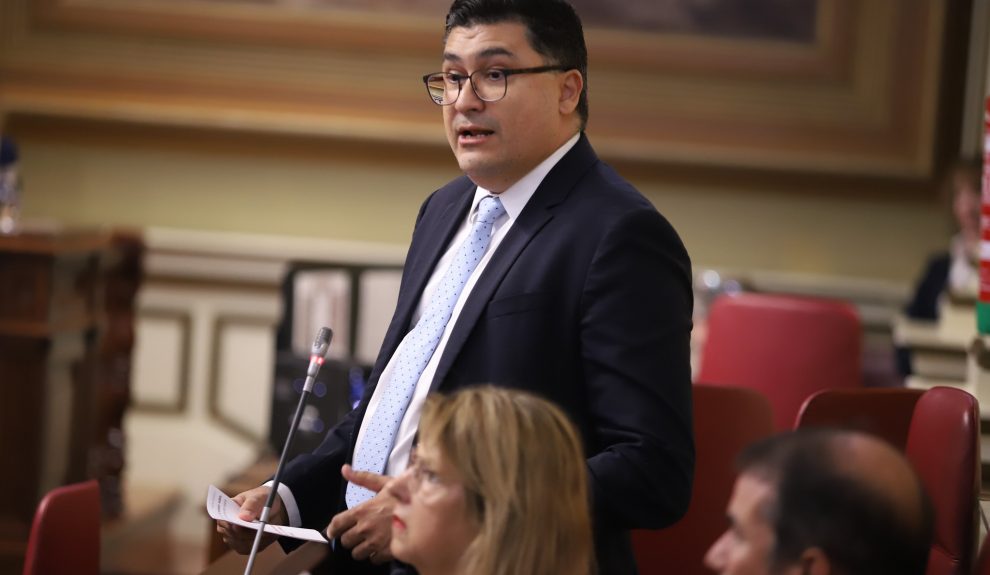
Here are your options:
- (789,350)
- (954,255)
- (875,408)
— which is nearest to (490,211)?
(875,408)

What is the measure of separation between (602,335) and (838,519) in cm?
58

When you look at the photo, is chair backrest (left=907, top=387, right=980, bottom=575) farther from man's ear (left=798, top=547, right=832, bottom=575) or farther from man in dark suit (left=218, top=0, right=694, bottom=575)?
man's ear (left=798, top=547, right=832, bottom=575)

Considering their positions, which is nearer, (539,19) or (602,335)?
(602,335)

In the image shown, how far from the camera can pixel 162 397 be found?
5.52 meters

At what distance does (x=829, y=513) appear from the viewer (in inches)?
56.2

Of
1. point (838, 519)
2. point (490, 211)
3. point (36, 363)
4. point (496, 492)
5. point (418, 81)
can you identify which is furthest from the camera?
point (418, 81)

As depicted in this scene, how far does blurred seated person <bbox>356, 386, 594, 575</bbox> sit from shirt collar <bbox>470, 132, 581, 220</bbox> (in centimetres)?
47

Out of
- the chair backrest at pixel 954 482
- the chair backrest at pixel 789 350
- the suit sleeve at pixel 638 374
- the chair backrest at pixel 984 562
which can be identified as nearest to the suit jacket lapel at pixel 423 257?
the suit sleeve at pixel 638 374

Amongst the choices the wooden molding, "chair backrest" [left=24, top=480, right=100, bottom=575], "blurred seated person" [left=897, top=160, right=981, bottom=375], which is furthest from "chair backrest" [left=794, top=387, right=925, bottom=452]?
the wooden molding

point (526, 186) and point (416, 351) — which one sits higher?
point (526, 186)

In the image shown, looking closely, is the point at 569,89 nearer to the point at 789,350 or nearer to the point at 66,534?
the point at 66,534

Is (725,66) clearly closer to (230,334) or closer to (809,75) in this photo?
(809,75)

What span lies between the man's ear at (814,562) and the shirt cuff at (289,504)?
100 centimetres

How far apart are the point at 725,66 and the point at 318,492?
Answer: 3323mm
